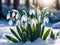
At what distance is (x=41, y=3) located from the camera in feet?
63.7

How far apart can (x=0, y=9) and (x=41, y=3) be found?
4.22 m

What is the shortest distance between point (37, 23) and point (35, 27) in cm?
11

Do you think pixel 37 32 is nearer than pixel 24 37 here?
No

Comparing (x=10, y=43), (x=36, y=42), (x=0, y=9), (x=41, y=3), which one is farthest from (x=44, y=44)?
(x=41, y=3)

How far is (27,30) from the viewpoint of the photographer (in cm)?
587

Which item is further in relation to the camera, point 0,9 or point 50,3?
point 50,3

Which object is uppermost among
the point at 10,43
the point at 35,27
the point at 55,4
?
the point at 35,27

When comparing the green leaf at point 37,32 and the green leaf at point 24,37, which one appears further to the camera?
the green leaf at point 37,32

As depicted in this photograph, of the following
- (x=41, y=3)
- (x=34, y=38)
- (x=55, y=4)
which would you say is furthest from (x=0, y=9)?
(x=34, y=38)

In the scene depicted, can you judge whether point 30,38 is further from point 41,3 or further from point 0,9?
point 41,3

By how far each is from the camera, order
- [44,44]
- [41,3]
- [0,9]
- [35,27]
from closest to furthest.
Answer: [44,44] < [35,27] < [0,9] < [41,3]

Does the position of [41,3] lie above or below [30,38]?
below

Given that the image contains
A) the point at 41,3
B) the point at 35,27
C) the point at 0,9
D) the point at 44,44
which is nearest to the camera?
the point at 44,44

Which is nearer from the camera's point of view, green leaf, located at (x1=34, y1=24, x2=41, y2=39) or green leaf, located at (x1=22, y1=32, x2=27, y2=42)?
green leaf, located at (x1=22, y1=32, x2=27, y2=42)
